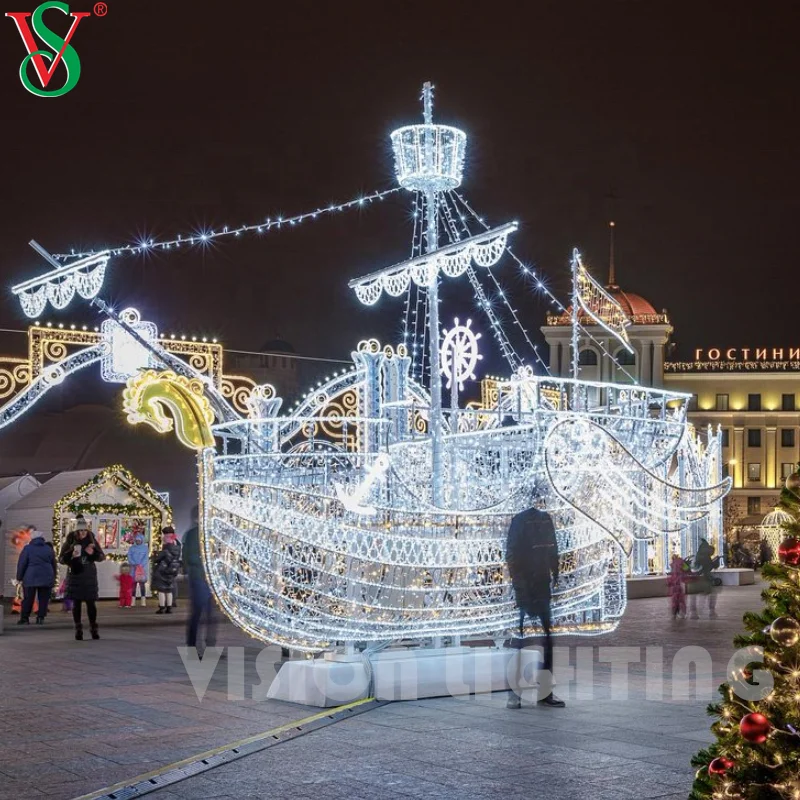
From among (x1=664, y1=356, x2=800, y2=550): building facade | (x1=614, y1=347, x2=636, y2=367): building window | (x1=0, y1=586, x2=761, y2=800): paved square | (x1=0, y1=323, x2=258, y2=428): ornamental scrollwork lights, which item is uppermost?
(x1=614, y1=347, x2=636, y2=367): building window

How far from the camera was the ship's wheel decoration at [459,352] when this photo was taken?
856 inches

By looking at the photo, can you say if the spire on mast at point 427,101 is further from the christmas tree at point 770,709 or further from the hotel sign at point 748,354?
the hotel sign at point 748,354

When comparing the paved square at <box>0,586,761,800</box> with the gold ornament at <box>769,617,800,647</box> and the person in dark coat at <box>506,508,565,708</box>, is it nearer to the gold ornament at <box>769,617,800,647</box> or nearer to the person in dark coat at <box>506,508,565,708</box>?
the person in dark coat at <box>506,508,565,708</box>

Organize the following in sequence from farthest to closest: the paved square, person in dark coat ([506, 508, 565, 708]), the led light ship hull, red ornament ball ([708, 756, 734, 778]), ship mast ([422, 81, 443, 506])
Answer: ship mast ([422, 81, 443, 506]) → person in dark coat ([506, 508, 565, 708]) → the led light ship hull → the paved square → red ornament ball ([708, 756, 734, 778])

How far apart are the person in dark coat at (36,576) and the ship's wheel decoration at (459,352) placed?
7337mm

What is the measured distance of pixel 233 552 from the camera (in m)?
10.0

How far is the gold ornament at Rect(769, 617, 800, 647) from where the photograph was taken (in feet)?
14.5

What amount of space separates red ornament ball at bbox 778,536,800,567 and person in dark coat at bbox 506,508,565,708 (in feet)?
19.3

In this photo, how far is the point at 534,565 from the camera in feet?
34.2

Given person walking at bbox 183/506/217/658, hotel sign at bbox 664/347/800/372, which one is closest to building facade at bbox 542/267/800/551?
hotel sign at bbox 664/347/800/372

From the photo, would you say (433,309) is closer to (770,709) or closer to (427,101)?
(427,101)

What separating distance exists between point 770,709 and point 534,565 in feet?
19.5

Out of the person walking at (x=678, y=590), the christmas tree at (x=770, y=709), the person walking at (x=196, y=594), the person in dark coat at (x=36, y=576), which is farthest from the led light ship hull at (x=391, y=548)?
the person in dark coat at (x=36, y=576)

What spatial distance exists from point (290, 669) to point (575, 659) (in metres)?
4.01
